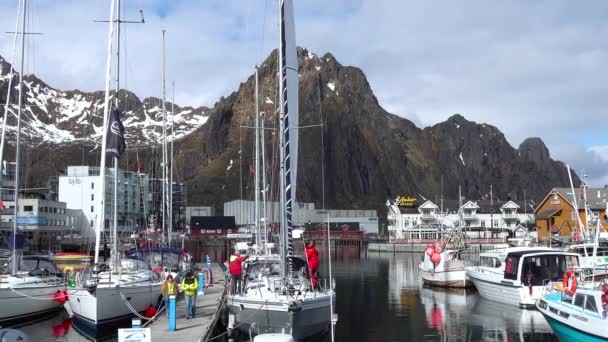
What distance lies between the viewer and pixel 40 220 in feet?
372

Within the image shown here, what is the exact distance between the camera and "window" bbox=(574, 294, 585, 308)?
25.9 meters

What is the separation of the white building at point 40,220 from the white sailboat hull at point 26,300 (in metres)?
71.8

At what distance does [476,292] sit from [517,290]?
10.8 m

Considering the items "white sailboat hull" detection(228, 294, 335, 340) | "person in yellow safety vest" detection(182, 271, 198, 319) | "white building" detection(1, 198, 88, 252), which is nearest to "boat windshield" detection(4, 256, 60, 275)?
"person in yellow safety vest" detection(182, 271, 198, 319)

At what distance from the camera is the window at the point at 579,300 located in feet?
85.0

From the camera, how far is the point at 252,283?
1162 inches

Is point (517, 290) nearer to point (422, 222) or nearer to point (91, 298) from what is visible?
point (91, 298)

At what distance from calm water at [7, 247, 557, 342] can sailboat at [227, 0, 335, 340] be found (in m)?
3.05

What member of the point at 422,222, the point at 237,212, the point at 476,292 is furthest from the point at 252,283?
the point at 237,212

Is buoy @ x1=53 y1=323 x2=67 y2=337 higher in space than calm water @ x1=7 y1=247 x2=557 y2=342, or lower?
higher

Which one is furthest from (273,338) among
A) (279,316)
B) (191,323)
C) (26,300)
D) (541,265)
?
(541,265)

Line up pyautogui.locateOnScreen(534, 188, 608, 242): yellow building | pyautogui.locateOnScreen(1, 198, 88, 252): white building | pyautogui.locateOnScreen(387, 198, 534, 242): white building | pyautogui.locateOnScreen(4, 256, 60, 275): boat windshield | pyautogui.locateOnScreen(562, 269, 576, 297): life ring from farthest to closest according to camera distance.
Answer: pyautogui.locateOnScreen(387, 198, 534, 242): white building
pyautogui.locateOnScreen(1, 198, 88, 252): white building
pyautogui.locateOnScreen(534, 188, 608, 242): yellow building
pyautogui.locateOnScreen(4, 256, 60, 275): boat windshield
pyautogui.locateOnScreen(562, 269, 576, 297): life ring

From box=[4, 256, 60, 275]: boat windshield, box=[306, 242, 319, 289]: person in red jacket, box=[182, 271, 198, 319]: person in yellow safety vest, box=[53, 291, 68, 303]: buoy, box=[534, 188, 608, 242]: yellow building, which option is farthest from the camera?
box=[534, 188, 608, 242]: yellow building

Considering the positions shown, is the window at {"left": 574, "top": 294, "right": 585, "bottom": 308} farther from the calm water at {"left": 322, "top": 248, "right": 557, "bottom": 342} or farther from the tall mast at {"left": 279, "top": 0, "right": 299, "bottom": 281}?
the tall mast at {"left": 279, "top": 0, "right": 299, "bottom": 281}
